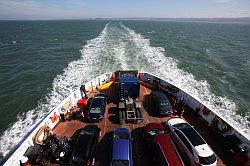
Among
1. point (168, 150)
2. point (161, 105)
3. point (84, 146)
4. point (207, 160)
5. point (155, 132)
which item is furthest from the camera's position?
point (161, 105)

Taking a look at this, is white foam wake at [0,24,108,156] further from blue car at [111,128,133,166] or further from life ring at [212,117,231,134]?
life ring at [212,117,231,134]

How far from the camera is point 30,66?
4816cm

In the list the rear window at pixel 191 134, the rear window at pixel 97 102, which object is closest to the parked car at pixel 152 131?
the rear window at pixel 191 134

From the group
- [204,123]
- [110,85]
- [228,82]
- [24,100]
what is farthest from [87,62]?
[204,123]

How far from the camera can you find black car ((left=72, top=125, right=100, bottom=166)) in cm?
1264

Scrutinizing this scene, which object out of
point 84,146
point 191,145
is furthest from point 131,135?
point 191,145

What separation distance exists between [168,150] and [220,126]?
214 inches

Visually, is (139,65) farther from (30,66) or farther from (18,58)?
(18,58)

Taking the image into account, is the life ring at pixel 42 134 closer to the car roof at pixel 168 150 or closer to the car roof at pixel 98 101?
the car roof at pixel 98 101

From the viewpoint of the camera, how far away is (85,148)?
518 inches

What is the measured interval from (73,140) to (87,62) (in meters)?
30.8

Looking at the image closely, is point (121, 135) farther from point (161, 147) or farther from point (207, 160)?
point (207, 160)

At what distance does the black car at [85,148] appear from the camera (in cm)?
1264

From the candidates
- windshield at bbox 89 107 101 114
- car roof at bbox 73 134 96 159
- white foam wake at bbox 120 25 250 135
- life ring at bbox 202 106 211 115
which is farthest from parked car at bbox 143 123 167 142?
white foam wake at bbox 120 25 250 135
